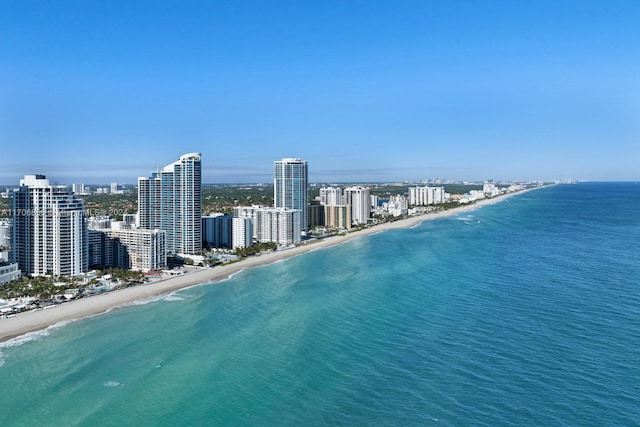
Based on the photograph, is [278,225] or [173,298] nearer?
[173,298]

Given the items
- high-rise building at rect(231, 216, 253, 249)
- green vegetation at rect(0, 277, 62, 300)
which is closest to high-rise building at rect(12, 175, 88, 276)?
green vegetation at rect(0, 277, 62, 300)

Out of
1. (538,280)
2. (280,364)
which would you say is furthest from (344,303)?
Answer: (538,280)

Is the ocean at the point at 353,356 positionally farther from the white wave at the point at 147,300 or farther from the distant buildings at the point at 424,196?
the distant buildings at the point at 424,196

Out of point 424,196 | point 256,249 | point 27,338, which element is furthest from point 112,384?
point 424,196

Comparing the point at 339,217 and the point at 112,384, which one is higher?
the point at 339,217

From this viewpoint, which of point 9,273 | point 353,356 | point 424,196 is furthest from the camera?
point 424,196

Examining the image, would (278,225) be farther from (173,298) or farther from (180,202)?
(173,298)

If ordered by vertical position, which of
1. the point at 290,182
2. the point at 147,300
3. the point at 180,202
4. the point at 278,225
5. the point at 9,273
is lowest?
the point at 147,300

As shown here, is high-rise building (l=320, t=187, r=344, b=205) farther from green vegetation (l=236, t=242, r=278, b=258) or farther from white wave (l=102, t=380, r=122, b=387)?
white wave (l=102, t=380, r=122, b=387)
